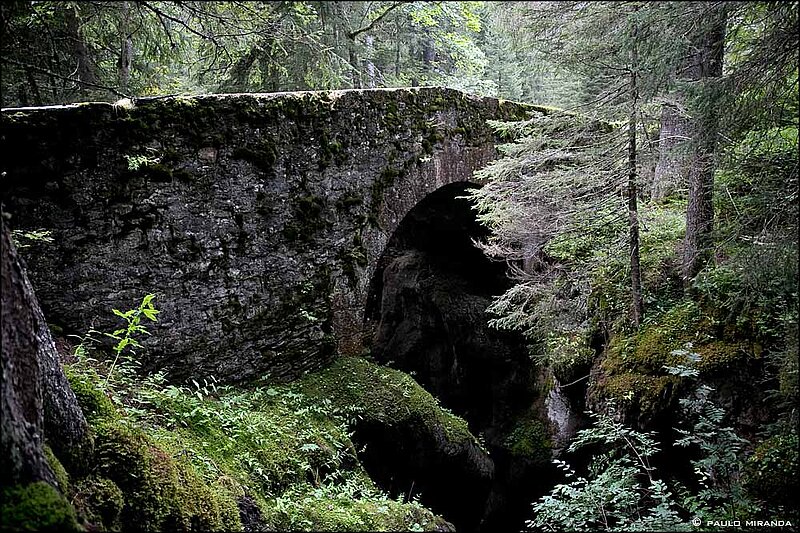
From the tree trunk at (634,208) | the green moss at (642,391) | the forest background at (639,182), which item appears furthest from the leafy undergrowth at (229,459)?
the tree trunk at (634,208)

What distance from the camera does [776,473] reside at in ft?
12.5

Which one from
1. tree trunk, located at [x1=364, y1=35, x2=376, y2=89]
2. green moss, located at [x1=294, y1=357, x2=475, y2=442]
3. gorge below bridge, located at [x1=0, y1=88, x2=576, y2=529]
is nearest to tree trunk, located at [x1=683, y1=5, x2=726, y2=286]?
green moss, located at [x1=294, y1=357, x2=475, y2=442]

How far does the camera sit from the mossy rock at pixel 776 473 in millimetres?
3729

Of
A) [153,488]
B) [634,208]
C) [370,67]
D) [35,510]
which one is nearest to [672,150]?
[634,208]

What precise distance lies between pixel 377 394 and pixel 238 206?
8.94 feet

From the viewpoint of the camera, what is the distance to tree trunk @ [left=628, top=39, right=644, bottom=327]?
5109 mm

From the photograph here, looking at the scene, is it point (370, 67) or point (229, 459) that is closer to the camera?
point (229, 459)

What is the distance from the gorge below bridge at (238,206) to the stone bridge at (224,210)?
1 centimetres

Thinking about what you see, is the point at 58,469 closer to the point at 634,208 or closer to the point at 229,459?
the point at 229,459

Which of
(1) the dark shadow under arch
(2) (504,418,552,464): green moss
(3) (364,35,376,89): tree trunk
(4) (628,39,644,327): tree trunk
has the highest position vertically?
(3) (364,35,376,89): tree trunk

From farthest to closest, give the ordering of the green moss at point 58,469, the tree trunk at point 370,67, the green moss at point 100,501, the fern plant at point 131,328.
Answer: the tree trunk at point 370,67 < the fern plant at point 131,328 < the green moss at point 100,501 < the green moss at point 58,469

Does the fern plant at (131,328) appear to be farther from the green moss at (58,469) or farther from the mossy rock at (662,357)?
the mossy rock at (662,357)

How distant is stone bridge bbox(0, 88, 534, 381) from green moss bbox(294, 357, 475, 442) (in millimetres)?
265

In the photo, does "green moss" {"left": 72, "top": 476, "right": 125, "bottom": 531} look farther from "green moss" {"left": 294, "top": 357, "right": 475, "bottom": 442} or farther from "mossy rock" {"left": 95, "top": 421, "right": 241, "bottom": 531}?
"green moss" {"left": 294, "top": 357, "right": 475, "bottom": 442}
